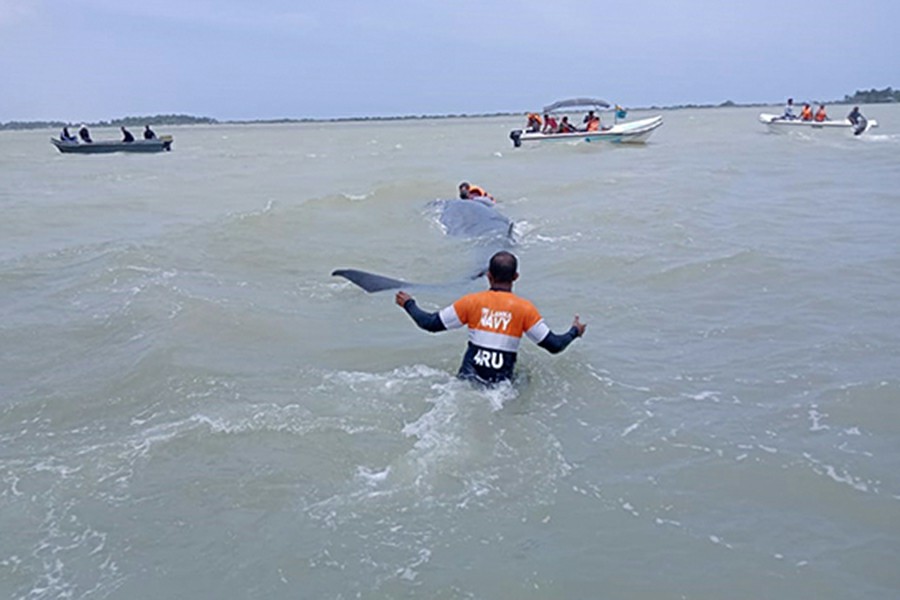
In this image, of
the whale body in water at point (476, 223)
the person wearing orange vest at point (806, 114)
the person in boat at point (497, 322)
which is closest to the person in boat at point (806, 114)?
the person wearing orange vest at point (806, 114)

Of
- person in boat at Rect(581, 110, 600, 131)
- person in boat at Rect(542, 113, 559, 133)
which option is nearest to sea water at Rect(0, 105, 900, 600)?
person in boat at Rect(581, 110, 600, 131)

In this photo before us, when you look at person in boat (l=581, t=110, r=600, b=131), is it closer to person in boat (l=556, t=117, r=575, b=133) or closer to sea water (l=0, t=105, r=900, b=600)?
person in boat (l=556, t=117, r=575, b=133)

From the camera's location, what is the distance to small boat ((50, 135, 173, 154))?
41.8 m

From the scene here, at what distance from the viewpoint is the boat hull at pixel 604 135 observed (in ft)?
114

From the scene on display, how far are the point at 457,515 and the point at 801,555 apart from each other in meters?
1.83

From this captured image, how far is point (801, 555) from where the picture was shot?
13.1 ft

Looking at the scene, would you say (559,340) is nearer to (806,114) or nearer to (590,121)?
(590,121)

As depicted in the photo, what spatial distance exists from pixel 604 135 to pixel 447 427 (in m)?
31.4

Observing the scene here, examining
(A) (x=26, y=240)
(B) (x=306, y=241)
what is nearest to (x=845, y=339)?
(B) (x=306, y=241)

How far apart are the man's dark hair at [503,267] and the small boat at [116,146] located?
40351 mm

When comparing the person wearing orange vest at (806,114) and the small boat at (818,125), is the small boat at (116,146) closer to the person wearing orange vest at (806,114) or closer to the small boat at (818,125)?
the small boat at (818,125)

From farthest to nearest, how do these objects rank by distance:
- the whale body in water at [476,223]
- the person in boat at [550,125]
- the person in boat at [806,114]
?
the person in boat at [806,114] < the person in boat at [550,125] < the whale body in water at [476,223]

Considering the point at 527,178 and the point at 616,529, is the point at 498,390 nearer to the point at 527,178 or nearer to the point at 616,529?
the point at 616,529

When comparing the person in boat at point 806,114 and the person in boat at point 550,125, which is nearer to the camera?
the person in boat at point 550,125
